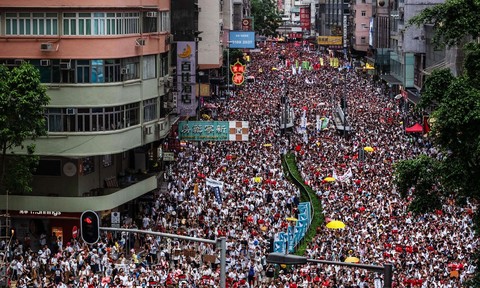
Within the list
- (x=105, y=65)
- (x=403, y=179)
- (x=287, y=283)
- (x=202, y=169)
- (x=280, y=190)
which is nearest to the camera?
(x=403, y=179)

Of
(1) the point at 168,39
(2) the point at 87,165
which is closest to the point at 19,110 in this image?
(2) the point at 87,165

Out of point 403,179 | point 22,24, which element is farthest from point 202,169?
point 403,179

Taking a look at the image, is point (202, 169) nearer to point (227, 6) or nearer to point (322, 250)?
point (322, 250)

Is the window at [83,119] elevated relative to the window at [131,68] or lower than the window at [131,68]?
lower

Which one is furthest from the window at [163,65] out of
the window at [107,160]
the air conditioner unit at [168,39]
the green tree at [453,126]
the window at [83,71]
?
the green tree at [453,126]

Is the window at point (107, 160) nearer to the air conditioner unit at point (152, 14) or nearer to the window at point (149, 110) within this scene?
the window at point (149, 110)

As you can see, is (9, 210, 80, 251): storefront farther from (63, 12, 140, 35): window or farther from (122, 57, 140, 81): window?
(63, 12, 140, 35): window

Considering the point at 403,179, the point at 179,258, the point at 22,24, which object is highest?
the point at 22,24
